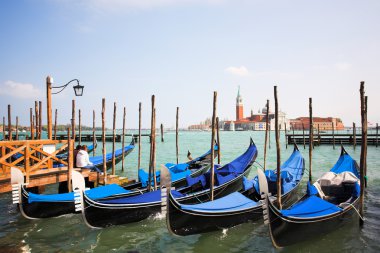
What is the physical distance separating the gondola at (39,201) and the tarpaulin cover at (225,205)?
2115mm

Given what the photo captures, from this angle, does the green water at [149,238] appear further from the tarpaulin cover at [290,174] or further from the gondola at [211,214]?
the tarpaulin cover at [290,174]

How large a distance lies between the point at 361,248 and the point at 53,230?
5.22 metres

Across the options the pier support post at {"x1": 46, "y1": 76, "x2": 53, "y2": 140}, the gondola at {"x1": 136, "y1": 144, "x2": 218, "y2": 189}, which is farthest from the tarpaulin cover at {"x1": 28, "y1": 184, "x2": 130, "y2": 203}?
the pier support post at {"x1": 46, "y1": 76, "x2": 53, "y2": 140}

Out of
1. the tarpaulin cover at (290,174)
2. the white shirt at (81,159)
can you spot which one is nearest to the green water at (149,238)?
the tarpaulin cover at (290,174)

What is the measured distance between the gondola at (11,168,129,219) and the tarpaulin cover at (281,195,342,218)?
3.57 meters

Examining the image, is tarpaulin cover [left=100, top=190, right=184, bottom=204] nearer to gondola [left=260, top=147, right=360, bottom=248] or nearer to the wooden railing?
the wooden railing

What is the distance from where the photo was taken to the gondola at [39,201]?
214 inches

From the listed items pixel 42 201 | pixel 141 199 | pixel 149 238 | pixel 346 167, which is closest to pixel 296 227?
pixel 149 238

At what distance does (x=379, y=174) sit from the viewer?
11.5 metres

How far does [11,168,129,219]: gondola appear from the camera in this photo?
17.8 feet

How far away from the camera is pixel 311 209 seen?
487 centimetres

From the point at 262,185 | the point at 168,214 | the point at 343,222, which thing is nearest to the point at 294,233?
the point at 262,185

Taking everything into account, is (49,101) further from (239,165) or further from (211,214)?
(239,165)

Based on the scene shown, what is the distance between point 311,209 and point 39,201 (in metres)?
4.69
